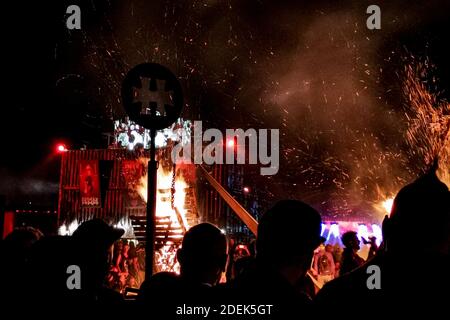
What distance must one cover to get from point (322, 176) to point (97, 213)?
17647mm

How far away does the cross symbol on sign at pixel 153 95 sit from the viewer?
3980mm

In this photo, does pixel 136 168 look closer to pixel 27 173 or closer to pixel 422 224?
pixel 27 173

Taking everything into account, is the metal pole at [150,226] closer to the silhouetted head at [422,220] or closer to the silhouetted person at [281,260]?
the silhouetted person at [281,260]

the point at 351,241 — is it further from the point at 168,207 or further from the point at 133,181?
the point at 133,181

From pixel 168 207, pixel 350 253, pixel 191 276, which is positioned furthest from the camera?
pixel 168 207

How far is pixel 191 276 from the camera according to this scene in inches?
108

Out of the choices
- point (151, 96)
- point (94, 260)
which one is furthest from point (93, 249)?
point (151, 96)

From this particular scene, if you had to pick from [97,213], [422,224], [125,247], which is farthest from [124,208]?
[422,224]

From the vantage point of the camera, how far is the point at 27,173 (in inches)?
1097

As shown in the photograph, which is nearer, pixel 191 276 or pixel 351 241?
pixel 191 276

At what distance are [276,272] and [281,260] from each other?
0.09 m

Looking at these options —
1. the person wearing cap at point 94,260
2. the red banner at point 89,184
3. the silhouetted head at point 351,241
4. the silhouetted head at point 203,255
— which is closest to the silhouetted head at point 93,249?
the person wearing cap at point 94,260
